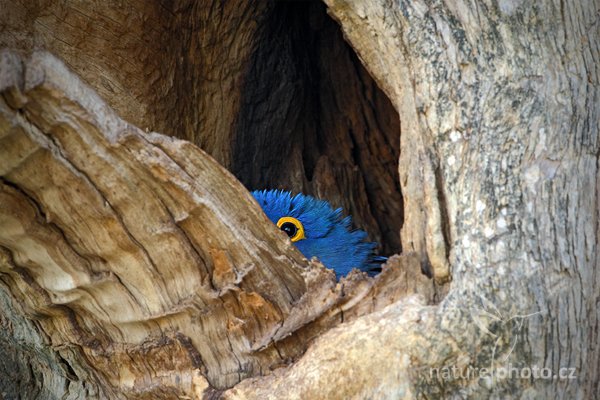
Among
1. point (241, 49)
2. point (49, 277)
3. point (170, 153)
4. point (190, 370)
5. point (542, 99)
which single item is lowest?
point (190, 370)

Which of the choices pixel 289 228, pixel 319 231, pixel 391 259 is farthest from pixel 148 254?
pixel 319 231

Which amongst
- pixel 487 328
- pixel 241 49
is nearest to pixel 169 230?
pixel 487 328

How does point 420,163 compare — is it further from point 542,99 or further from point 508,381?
point 508,381

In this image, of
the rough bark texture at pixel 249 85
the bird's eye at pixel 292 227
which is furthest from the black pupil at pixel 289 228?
the rough bark texture at pixel 249 85

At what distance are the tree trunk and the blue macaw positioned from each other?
1000 mm

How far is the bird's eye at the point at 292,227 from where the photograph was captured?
323cm

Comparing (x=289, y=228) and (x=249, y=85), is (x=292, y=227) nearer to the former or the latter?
(x=289, y=228)

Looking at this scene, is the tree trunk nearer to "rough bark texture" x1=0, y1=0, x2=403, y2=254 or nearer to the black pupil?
"rough bark texture" x1=0, y1=0, x2=403, y2=254

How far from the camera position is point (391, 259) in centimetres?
206

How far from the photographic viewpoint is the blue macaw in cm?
323

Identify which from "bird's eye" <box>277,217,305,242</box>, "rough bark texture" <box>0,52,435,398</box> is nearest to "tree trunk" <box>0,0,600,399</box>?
"rough bark texture" <box>0,52,435,398</box>

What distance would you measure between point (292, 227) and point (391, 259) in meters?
1.22

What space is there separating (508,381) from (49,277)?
55.9 inches

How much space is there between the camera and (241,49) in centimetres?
333
